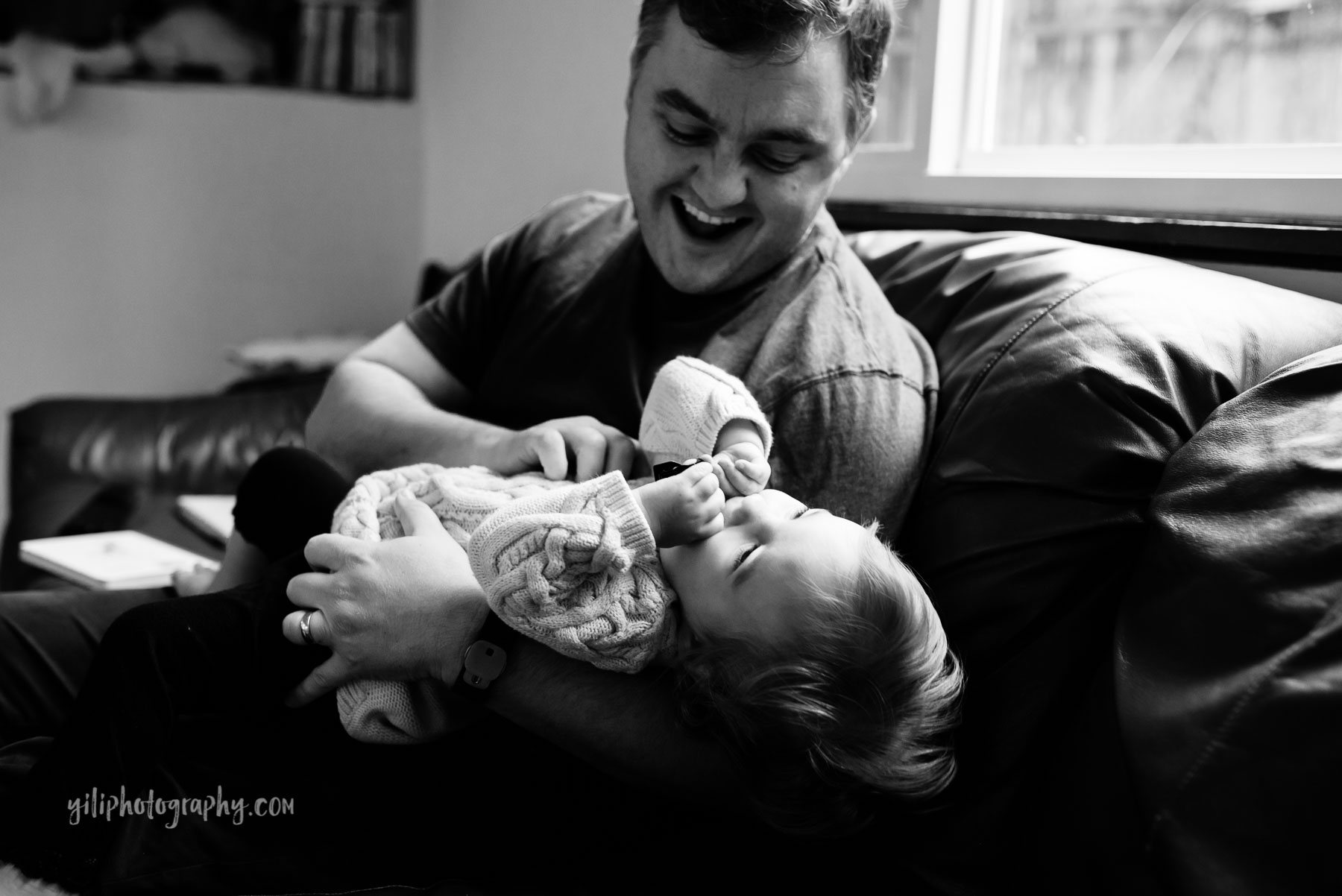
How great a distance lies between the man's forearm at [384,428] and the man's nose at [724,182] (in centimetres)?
42

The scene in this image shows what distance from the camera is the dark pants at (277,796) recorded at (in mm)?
1149

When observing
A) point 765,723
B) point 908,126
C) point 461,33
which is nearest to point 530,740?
point 765,723

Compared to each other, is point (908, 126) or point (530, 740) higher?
point (908, 126)

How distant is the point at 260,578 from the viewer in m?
1.38

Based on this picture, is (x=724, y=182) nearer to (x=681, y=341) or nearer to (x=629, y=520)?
(x=681, y=341)

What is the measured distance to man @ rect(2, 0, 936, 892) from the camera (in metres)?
1.21

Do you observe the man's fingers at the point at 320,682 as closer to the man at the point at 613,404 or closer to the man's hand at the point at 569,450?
the man at the point at 613,404

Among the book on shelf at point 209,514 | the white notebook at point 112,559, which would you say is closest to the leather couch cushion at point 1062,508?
the white notebook at point 112,559

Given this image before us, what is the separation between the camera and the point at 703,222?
1.53 meters

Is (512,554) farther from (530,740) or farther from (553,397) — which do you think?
(553,397)

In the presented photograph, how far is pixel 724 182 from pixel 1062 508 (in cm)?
62

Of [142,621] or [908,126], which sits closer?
[142,621]

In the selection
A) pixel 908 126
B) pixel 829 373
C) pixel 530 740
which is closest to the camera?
pixel 530 740

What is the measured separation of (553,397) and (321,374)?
→ 1636mm
